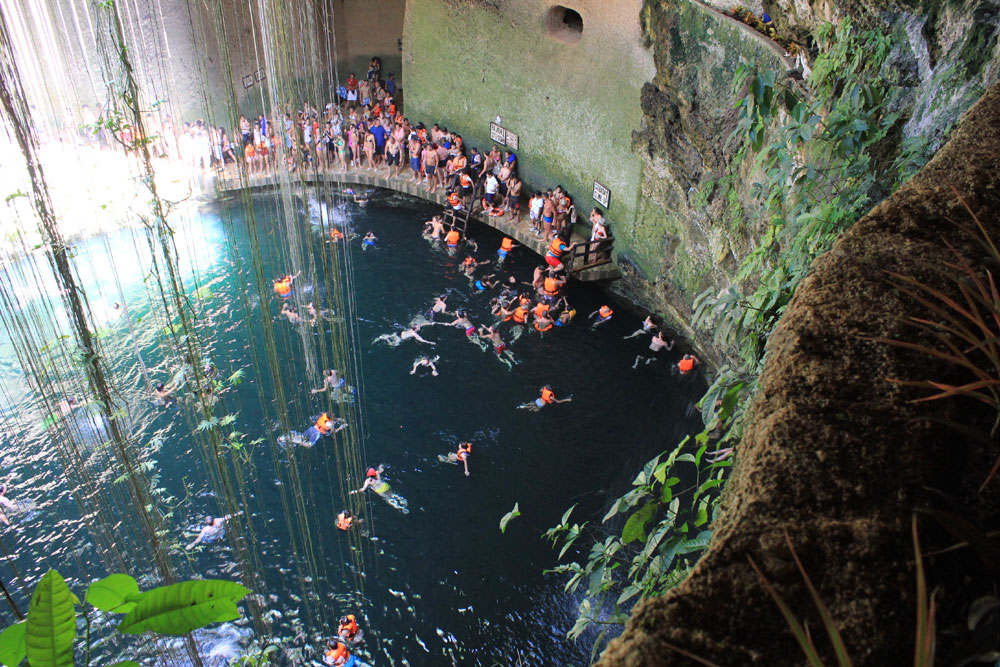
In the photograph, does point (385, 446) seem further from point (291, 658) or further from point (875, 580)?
point (875, 580)

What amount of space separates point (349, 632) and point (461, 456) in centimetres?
234

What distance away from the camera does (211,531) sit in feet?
24.0

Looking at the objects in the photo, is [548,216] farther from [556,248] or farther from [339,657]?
[339,657]

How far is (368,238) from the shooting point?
40.0 feet

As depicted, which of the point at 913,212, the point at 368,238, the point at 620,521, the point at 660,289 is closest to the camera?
the point at 913,212

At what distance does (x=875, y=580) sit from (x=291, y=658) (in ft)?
19.8

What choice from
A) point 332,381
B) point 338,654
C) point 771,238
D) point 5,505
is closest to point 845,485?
point 771,238

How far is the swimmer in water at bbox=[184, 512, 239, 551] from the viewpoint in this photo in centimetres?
720

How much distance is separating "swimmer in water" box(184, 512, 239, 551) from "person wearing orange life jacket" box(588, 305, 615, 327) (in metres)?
5.73

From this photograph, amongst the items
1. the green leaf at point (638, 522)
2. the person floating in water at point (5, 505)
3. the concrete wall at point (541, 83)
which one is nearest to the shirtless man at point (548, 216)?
the concrete wall at point (541, 83)

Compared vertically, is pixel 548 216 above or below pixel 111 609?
above

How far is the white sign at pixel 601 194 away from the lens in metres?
11.6

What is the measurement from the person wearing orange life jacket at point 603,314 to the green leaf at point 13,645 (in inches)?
379

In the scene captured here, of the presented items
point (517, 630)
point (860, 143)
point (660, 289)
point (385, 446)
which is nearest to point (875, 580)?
point (860, 143)
